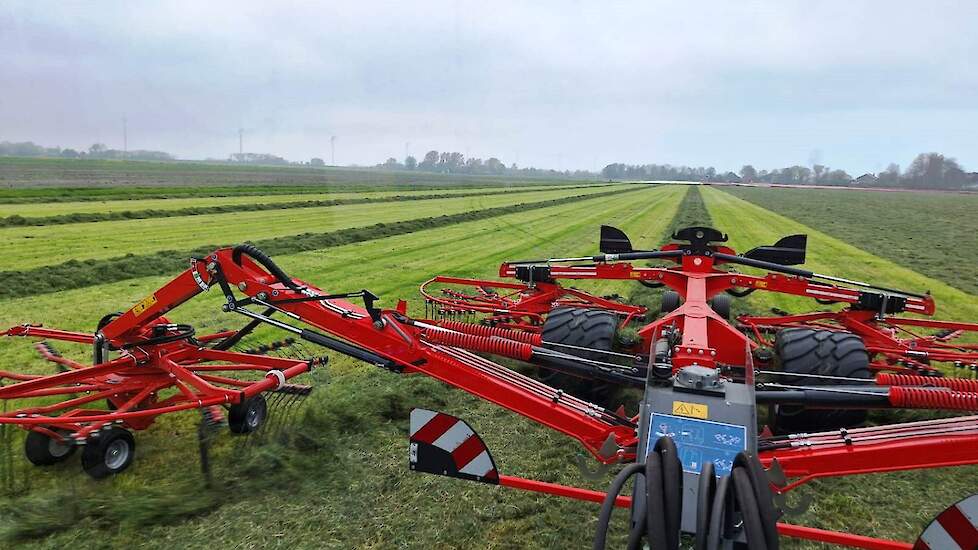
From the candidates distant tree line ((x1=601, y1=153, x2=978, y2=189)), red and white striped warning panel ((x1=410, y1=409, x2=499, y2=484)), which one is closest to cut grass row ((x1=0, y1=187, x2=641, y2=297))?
red and white striped warning panel ((x1=410, y1=409, x2=499, y2=484))

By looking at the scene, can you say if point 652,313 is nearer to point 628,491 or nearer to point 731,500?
point 628,491

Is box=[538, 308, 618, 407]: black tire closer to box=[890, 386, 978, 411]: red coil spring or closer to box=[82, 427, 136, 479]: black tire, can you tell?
box=[890, 386, 978, 411]: red coil spring

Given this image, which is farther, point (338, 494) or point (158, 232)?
point (158, 232)

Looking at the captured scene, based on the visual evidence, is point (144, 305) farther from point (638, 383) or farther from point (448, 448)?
point (638, 383)

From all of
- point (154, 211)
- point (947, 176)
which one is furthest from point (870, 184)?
point (154, 211)

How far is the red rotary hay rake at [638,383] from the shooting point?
102 inches

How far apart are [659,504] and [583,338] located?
393 centimetres

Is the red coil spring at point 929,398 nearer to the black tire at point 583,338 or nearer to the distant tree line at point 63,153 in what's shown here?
the black tire at point 583,338

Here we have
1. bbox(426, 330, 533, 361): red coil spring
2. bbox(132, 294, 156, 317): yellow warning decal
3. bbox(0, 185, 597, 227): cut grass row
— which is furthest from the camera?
bbox(0, 185, 597, 227): cut grass row

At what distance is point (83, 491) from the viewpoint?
4039mm

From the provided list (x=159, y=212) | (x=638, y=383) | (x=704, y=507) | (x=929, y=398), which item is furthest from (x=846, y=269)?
(x=159, y=212)

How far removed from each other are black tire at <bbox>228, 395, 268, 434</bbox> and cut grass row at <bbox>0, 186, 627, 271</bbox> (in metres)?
9.26

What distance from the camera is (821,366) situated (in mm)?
5086

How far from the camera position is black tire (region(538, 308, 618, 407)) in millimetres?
5668
